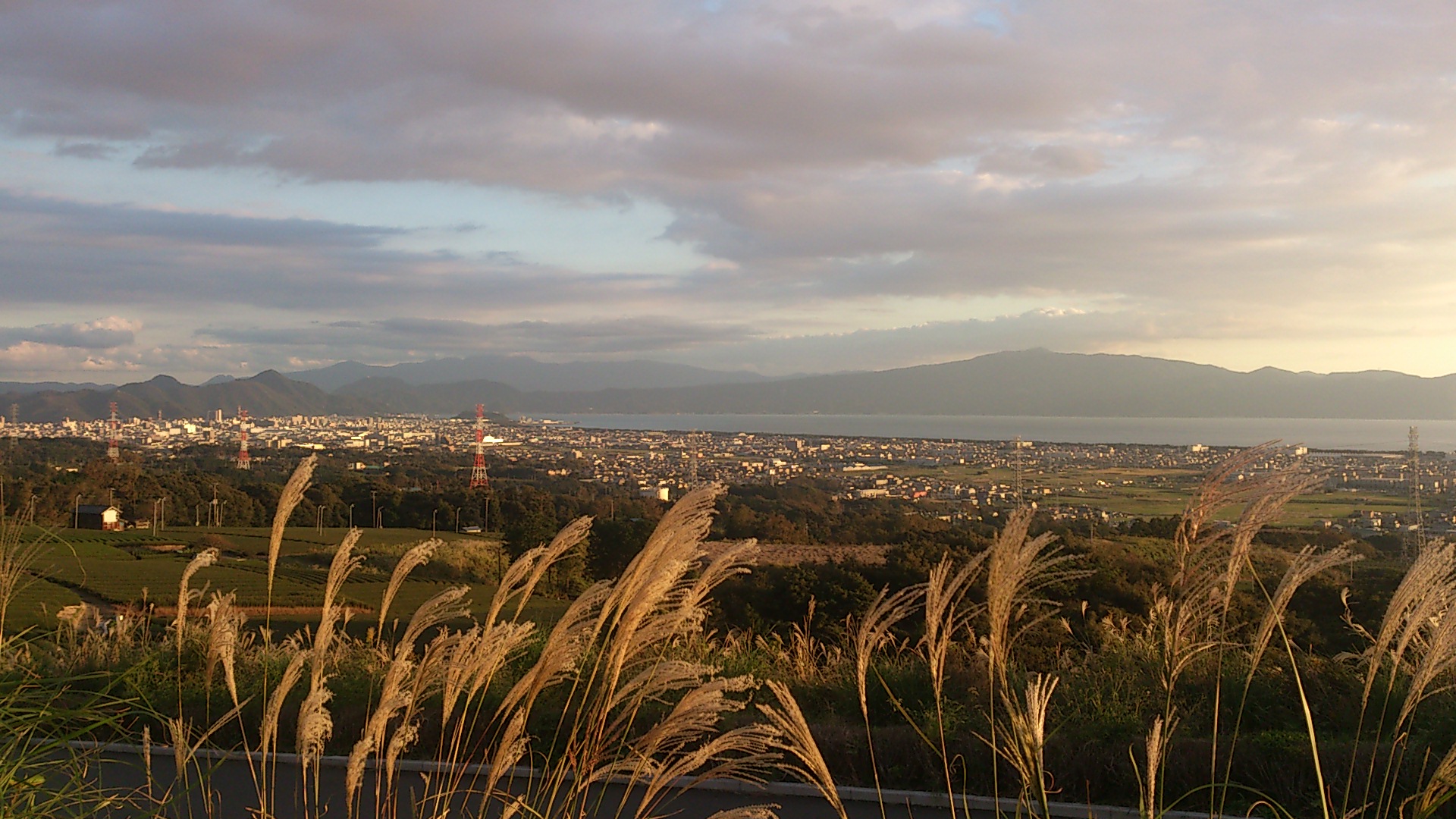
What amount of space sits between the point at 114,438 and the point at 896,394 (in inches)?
2193

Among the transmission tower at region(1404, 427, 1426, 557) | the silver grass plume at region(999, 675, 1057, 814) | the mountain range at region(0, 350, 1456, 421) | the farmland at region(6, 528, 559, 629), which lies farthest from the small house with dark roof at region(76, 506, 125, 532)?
the mountain range at region(0, 350, 1456, 421)

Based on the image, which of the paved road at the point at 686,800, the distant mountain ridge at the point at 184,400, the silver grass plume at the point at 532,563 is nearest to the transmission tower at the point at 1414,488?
the paved road at the point at 686,800

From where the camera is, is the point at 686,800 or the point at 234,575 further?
the point at 234,575

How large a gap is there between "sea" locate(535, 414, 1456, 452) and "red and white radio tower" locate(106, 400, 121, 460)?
106 ft

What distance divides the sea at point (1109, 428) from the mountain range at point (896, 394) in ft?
2.31

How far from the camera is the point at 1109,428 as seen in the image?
49906mm

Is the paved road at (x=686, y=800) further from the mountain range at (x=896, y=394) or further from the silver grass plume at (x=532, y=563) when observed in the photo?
the mountain range at (x=896, y=394)

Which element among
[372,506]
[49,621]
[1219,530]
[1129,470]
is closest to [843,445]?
[1129,470]

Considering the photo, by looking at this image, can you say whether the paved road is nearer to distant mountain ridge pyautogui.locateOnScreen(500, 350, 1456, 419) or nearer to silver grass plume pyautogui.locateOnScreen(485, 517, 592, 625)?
silver grass plume pyautogui.locateOnScreen(485, 517, 592, 625)

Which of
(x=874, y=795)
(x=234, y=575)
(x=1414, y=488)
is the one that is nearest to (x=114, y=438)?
(x=234, y=575)

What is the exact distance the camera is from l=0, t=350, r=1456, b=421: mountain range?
39219mm

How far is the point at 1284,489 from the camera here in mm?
2516

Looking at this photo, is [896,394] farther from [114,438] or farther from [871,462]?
Answer: [114,438]

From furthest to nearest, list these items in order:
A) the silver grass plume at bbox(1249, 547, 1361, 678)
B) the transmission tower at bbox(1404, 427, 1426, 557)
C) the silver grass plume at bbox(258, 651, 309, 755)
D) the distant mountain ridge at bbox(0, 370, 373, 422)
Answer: the distant mountain ridge at bbox(0, 370, 373, 422), the transmission tower at bbox(1404, 427, 1426, 557), the silver grass plume at bbox(258, 651, 309, 755), the silver grass plume at bbox(1249, 547, 1361, 678)
